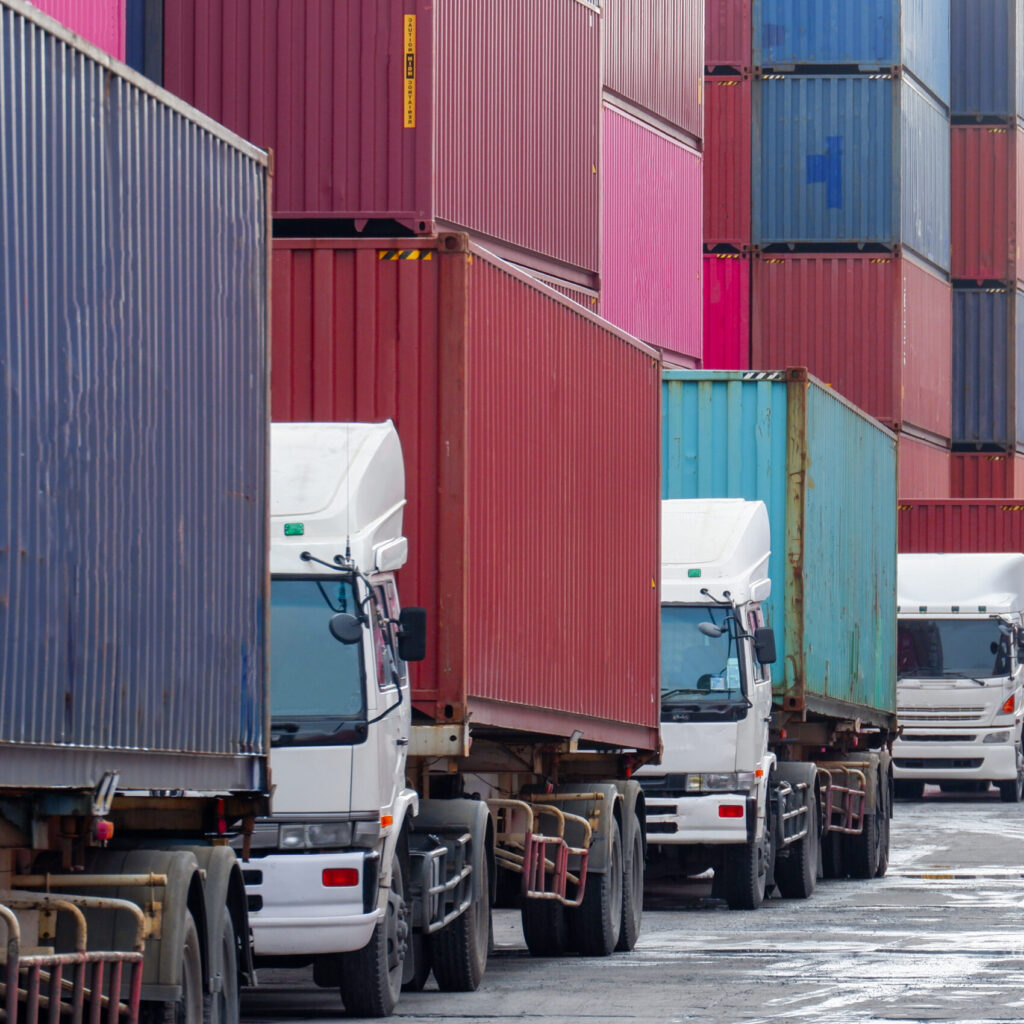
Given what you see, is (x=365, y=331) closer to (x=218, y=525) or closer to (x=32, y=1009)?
(x=218, y=525)

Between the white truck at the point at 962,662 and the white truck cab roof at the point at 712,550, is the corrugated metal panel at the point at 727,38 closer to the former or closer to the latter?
the white truck at the point at 962,662

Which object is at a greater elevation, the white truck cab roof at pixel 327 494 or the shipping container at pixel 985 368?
the shipping container at pixel 985 368

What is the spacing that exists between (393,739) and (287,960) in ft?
3.37

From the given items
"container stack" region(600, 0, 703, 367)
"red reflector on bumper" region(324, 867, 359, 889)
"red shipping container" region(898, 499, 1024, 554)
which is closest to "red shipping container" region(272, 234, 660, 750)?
"red reflector on bumper" region(324, 867, 359, 889)

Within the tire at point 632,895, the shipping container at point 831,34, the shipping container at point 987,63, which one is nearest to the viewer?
the tire at point 632,895

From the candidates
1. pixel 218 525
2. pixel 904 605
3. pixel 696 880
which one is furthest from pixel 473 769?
pixel 904 605

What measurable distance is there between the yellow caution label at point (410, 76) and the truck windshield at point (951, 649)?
13764mm

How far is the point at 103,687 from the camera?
694 cm

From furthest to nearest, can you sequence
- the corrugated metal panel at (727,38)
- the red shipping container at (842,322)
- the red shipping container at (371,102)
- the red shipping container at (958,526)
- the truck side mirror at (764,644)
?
1. the red shipping container at (842,322)
2. the corrugated metal panel at (727,38)
3. the red shipping container at (958,526)
4. the red shipping container at (371,102)
5. the truck side mirror at (764,644)

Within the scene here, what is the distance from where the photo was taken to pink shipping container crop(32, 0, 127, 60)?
15180mm

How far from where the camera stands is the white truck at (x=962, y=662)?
97.6 ft

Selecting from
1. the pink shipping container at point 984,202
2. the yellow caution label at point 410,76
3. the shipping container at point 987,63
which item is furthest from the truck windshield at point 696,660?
the shipping container at point 987,63

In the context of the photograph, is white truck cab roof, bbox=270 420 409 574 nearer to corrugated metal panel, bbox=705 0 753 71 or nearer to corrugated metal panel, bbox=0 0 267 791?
corrugated metal panel, bbox=0 0 267 791

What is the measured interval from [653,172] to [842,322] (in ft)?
34.2
